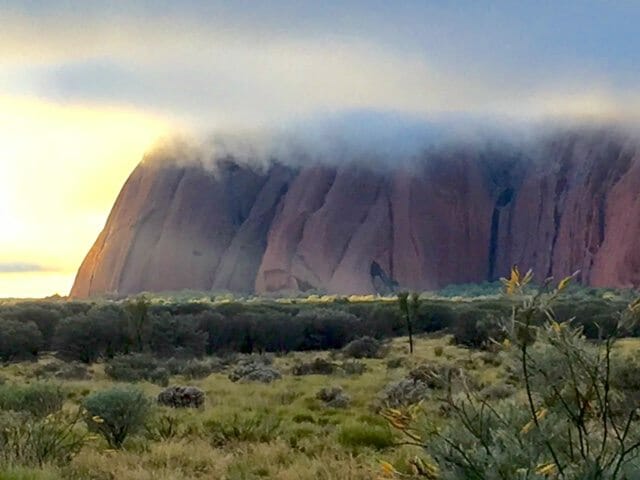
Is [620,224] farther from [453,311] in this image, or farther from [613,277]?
[453,311]

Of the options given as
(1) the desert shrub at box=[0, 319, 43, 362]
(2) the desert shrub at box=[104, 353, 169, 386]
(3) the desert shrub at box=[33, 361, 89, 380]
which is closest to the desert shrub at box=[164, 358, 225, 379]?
(2) the desert shrub at box=[104, 353, 169, 386]

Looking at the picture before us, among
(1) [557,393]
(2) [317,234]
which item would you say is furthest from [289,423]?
(2) [317,234]

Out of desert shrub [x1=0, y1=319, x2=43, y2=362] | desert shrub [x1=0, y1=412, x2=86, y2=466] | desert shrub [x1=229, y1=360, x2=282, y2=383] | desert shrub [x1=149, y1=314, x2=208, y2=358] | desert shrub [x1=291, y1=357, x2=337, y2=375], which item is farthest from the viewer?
desert shrub [x1=149, y1=314, x2=208, y2=358]

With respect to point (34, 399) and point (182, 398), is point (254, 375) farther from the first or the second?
point (34, 399)

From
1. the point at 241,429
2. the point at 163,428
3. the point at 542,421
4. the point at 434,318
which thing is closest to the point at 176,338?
the point at 434,318

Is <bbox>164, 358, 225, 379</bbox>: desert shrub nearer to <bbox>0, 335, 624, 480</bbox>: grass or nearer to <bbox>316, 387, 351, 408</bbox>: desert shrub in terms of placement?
<bbox>0, 335, 624, 480</bbox>: grass

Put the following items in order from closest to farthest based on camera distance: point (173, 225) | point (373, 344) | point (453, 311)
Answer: point (373, 344) → point (453, 311) → point (173, 225)

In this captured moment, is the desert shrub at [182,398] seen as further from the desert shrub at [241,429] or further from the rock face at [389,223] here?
the rock face at [389,223]
